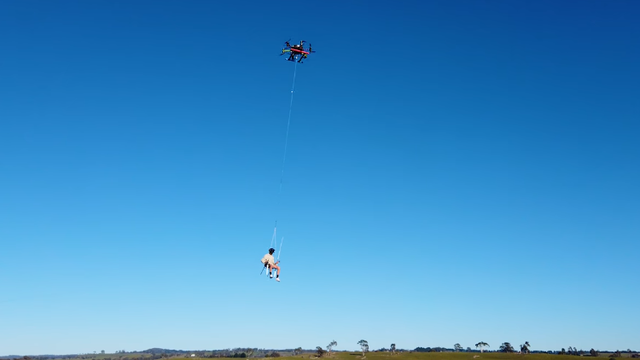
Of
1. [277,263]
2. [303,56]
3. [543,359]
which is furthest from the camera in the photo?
[543,359]

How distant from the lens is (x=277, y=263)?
32.8 metres

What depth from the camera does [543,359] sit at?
199 meters

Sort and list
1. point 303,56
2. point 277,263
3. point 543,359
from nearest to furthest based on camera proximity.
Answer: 1. point 277,263
2. point 303,56
3. point 543,359

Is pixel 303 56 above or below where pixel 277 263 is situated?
above

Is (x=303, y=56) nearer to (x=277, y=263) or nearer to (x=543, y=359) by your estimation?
(x=277, y=263)

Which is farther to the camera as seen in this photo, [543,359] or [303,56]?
[543,359]

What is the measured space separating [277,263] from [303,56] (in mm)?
17124

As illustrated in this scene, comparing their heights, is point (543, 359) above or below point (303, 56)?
below

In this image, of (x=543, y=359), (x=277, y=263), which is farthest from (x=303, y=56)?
(x=543, y=359)

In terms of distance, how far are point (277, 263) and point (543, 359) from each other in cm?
20048

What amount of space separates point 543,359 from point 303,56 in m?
199

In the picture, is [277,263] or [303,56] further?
[303,56]
